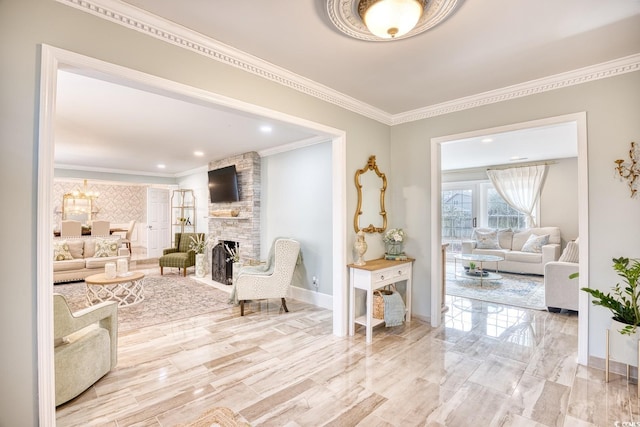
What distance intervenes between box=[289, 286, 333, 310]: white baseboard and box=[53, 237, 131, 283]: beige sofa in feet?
11.5

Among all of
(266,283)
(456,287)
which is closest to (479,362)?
(266,283)

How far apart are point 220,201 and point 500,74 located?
5185 millimetres

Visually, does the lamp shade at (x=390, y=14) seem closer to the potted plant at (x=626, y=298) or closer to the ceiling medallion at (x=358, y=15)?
the ceiling medallion at (x=358, y=15)

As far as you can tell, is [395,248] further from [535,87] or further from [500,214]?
[500,214]

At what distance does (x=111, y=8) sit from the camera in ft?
5.82

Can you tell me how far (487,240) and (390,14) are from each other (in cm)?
695

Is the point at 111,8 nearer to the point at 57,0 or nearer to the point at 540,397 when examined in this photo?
the point at 57,0

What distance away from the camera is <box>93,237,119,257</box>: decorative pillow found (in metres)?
6.38

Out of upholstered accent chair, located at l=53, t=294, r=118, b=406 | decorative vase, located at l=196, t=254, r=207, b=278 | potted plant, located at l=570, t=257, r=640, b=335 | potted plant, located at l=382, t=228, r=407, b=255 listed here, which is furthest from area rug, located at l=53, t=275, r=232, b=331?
potted plant, located at l=570, t=257, r=640, b=335

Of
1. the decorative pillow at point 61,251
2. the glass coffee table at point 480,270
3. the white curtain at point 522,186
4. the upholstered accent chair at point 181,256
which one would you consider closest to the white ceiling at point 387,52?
the decorative pillow at point 61,251

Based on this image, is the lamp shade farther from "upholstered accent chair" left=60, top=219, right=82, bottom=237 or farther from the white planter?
"upholstered accent chair" left=60, top=219, right=82, bottom=237

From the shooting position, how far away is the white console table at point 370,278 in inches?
127

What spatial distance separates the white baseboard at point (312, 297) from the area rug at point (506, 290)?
7.43 feet

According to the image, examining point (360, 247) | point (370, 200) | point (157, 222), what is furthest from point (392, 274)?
point (157, 222)
